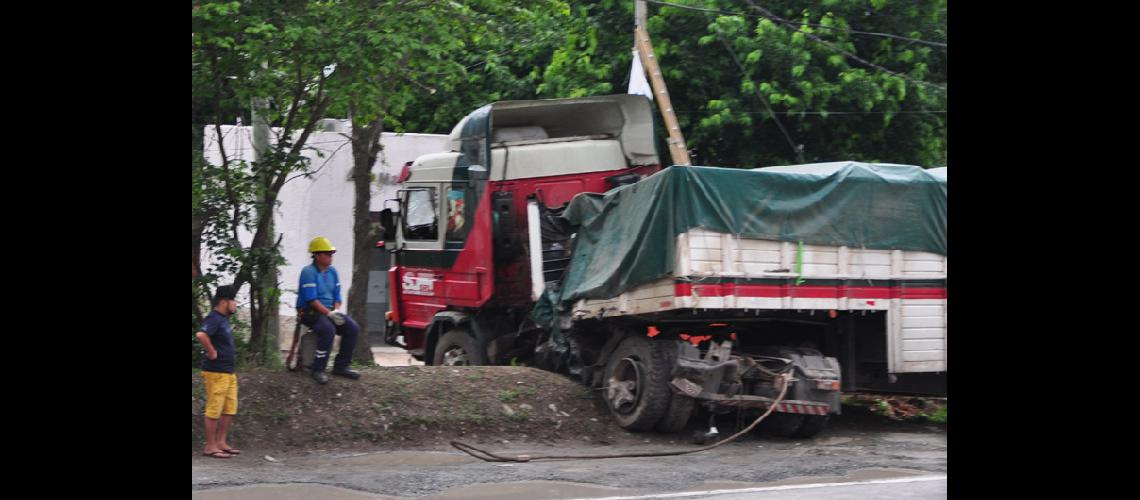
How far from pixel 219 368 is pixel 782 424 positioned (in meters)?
5.23

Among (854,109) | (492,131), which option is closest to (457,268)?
(492,131)

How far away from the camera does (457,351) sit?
1396cm

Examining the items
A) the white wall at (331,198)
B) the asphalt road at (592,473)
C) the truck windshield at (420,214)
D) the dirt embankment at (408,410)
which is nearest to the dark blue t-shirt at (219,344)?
the asphalt road at (592,473)

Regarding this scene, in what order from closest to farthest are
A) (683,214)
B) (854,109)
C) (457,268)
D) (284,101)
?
(683,214), (284,101), (457,268), (854,109)

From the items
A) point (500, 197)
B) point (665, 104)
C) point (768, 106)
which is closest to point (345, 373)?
point (500, 197)

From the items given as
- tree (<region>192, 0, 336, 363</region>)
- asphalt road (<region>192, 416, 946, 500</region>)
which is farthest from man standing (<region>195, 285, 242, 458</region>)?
tree (<region>192, 0, 336, 363</region>)

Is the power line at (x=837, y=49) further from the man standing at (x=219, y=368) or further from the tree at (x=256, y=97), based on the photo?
the man standing at (x=219, y=368)

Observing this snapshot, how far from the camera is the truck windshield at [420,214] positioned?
13.9 m

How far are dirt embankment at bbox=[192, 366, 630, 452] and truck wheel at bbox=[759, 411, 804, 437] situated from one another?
4.75 ft

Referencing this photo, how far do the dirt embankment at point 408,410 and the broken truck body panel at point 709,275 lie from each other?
1.70 feet

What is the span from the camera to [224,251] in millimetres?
11703
